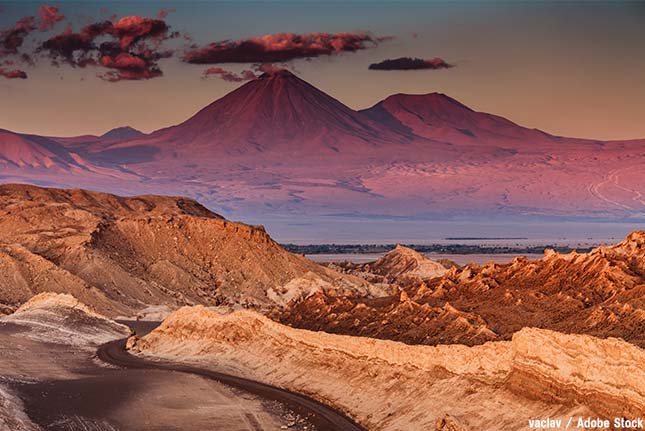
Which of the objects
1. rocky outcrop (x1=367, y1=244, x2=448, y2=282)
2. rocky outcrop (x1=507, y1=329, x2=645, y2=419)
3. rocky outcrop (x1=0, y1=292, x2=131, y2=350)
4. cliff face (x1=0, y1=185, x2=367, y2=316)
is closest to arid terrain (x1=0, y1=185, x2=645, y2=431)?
rocky outcrop (x1=507, y1=329, x2=645, y2=419)

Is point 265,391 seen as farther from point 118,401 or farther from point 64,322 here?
point 64,322

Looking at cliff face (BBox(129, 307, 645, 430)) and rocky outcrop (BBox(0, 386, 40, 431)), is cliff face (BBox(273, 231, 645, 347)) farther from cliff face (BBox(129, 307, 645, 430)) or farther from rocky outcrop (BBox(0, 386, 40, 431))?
rocky outcrop (BBox(0, 386, 40, 431))

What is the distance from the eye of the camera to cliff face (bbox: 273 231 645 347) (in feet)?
154

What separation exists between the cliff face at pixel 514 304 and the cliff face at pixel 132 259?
2007 inches

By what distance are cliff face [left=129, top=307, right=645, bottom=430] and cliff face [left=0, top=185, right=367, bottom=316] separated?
48.3 metres

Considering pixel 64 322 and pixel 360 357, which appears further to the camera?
pixel 64 322

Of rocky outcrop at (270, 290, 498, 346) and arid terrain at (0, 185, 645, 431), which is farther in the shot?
rocky outcrop at (270, 290, 498, 346)

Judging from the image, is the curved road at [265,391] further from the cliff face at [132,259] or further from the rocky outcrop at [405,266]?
the rocky outcrop at [405,266]

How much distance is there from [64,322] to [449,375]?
58.3 metres

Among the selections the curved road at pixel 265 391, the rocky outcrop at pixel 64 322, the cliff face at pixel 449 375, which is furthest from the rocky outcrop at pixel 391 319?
the rocky outcrop at pixel 64 322

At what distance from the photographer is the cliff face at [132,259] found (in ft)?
382

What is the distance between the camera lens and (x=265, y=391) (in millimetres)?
57750

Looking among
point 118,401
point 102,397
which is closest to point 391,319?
point 118,401

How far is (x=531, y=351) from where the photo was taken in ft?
129
